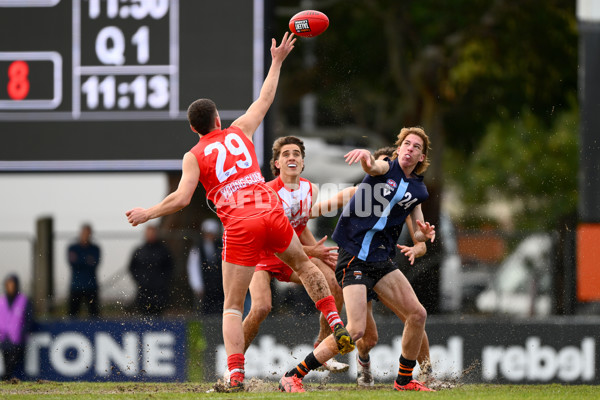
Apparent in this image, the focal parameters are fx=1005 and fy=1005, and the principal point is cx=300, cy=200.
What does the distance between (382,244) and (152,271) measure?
477 cm

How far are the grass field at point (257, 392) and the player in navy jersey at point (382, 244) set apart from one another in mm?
376

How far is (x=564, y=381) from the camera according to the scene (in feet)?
35.8

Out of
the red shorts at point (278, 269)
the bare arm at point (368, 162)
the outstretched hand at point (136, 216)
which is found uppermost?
the bare arm at point (368, 162)

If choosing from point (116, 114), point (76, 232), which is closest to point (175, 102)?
point (116, 114)

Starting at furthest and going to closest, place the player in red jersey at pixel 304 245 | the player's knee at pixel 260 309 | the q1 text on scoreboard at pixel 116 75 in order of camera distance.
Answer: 1. the q1 text on scoreboard at pixel 116 75
2. the player in red jersey at pixel 304 245
3. the player's knee at pixel 260 309

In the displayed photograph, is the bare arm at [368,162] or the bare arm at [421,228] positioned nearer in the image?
the bare arm at [368,162]

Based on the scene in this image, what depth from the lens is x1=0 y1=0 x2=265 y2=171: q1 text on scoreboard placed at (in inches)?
420

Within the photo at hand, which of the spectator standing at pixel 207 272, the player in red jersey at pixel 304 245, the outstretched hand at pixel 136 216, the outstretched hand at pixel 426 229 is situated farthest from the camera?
the spectator standing at pixel 207 272

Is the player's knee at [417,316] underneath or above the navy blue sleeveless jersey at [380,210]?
underneath

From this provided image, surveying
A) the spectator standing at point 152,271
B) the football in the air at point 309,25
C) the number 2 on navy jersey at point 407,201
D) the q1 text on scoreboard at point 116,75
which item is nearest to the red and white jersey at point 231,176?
the number 2 on navy jersey at point 407,201

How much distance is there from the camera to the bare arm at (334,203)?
806 centimetres

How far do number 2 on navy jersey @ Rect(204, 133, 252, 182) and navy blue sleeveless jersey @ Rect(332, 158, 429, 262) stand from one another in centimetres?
91

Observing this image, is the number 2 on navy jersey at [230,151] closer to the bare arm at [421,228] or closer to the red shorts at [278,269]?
the red shorts at [278,269]

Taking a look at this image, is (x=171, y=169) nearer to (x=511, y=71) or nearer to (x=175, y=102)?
(x=175, y=102)
